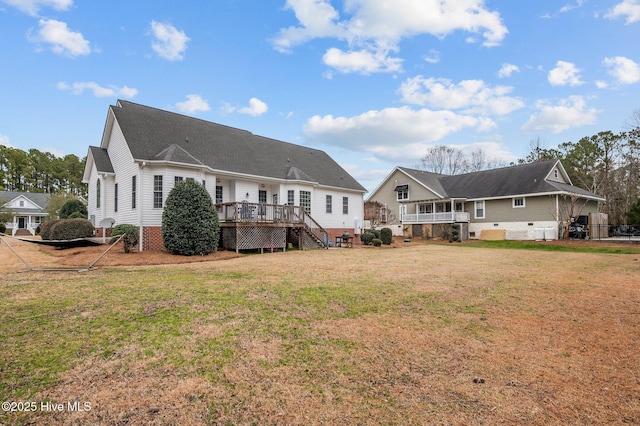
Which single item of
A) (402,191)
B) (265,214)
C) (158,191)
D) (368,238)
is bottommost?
(368,238)

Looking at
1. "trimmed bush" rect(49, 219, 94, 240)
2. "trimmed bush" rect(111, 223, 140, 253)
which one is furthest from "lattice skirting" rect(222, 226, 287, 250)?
"trimmed bush" rect(49, 219, 94, 240)

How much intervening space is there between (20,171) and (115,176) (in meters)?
55.4

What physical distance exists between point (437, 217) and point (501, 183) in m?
6.37

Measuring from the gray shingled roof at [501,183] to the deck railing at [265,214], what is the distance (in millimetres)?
17442

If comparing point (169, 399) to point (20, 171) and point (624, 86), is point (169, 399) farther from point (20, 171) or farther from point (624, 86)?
point (20, 171)

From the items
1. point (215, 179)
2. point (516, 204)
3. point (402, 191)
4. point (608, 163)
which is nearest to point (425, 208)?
point (402, 191)

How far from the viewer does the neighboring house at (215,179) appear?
15.8m

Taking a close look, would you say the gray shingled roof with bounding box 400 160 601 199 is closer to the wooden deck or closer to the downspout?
the wooden deck

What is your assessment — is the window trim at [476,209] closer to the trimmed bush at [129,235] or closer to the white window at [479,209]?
the white window at [479,209]

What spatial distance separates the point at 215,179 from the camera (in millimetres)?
18156

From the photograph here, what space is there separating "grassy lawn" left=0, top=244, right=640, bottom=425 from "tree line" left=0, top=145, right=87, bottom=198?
62.6 m

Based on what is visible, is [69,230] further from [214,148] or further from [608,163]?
[608,163]

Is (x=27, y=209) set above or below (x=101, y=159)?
below

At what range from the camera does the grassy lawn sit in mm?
2824
